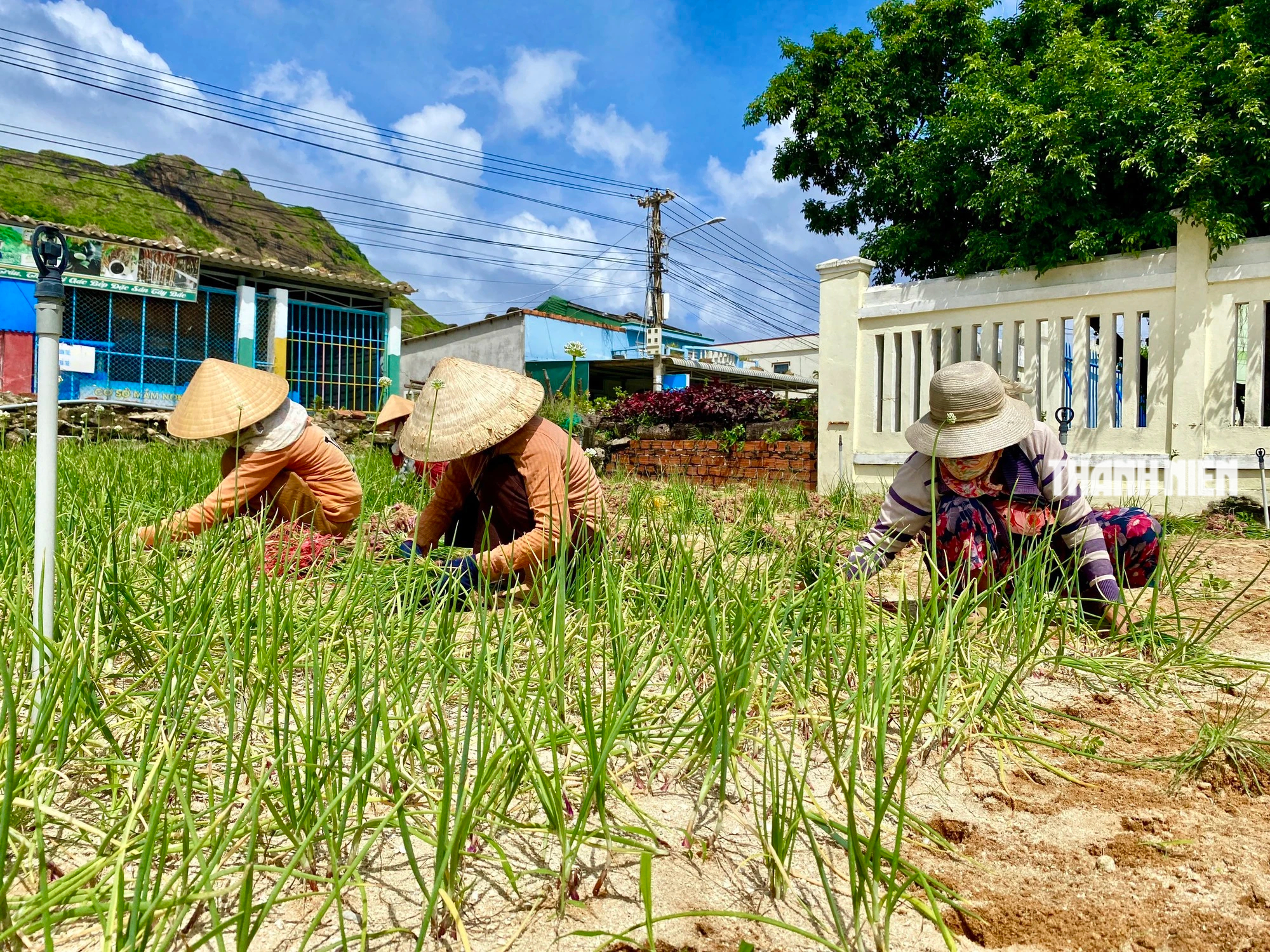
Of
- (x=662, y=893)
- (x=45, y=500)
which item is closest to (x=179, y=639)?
(x=45, y=500)

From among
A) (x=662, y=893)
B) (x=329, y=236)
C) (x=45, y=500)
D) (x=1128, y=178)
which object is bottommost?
(x=662, y=893)

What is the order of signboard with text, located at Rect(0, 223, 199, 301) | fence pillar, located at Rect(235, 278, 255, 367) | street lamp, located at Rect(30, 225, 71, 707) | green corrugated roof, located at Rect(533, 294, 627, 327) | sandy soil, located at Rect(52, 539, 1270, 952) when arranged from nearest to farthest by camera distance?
sandy soil, located at Rect(52, 539, 1270, 952), street lamp, located at Rect(30, 225, 71, 707), signboard with text, located at Rect(0, 223, 199, 301), fence pillar, located at Rect(235, 278, 255, 367), green corrugated roof, located at Rect(533, 294, 627, 327)

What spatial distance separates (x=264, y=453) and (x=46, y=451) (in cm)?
174

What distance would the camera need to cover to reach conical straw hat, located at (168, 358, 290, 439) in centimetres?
296

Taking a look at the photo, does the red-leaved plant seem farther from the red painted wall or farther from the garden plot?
the red painted wall

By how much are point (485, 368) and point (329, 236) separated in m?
76.3

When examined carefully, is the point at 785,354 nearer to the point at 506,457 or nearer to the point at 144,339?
the point at 144,339

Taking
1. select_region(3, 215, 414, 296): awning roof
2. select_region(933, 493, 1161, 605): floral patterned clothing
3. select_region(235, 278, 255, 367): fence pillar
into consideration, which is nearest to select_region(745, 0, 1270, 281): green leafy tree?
select_region(933, 493, 1161, 605): floral patterned clothing

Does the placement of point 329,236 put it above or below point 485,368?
above

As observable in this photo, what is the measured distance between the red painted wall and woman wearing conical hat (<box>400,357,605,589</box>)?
13.1m

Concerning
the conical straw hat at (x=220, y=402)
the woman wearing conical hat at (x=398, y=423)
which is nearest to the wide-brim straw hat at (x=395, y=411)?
the woman wearing conical hat at (x=398, y=423)

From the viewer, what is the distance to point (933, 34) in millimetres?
10109

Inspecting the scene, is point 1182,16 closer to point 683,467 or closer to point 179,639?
point 683,467

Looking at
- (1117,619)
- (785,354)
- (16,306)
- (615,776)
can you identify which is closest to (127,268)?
(16,306)
